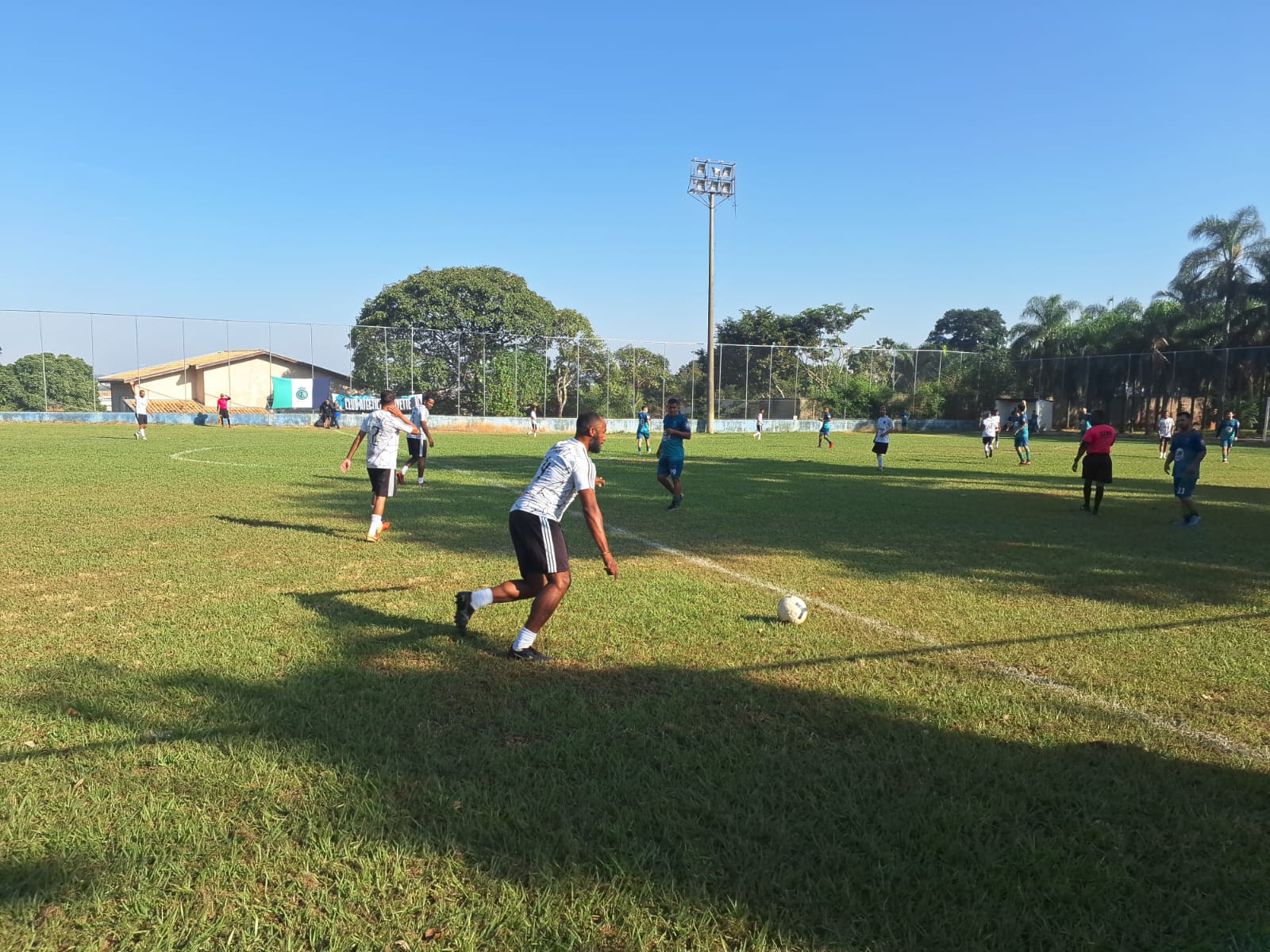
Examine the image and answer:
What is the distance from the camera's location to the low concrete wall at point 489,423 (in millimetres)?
40062

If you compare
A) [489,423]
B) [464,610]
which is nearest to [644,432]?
[489,423]

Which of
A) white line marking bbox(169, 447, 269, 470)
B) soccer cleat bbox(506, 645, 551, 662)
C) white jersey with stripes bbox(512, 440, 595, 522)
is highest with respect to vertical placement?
white jersey with stripes bbox(512, 440, 595, 522)

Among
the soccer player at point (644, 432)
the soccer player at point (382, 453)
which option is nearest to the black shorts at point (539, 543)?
the soccer player at point (382, 453)

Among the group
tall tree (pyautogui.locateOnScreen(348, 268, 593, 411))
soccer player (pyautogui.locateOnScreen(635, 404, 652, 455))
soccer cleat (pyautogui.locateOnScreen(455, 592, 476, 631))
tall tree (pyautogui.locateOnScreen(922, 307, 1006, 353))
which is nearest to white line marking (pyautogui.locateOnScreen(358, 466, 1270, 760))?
soccer cleat (pyautogui.locateOnScreen(455, 592, 476, 631))

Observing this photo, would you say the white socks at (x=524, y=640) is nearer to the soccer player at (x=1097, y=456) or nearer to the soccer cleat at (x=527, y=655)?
the soccer cleat at (x=527, y=655)

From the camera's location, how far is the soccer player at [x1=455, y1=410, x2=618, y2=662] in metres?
→ 5.48

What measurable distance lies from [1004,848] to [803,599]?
13.2 feet

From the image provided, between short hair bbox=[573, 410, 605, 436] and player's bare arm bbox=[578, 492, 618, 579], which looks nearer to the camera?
player's bare arm bbox=[578, 492, 618, 579]

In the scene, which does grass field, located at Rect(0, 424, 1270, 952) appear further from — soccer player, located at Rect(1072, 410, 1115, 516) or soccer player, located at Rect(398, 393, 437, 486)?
soccer player, located at Rect(398, 393, 437, 486)

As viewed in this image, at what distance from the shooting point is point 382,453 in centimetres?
1012

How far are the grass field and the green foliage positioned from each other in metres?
37.3

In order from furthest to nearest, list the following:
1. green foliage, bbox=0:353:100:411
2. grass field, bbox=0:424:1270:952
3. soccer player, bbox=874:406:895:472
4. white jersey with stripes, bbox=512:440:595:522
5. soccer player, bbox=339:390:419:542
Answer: green foliage, bbox=0:353:100:411 → soccer player, bbox=874:406:895:472 → soccer player, bbox=339:390:419:542 → white jersey with stripes, bbox=512:440:595:522 → grass field, bbox=0:424:1270:952

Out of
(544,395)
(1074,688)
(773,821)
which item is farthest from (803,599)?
(544,395)

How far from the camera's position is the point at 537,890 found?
298 cm
